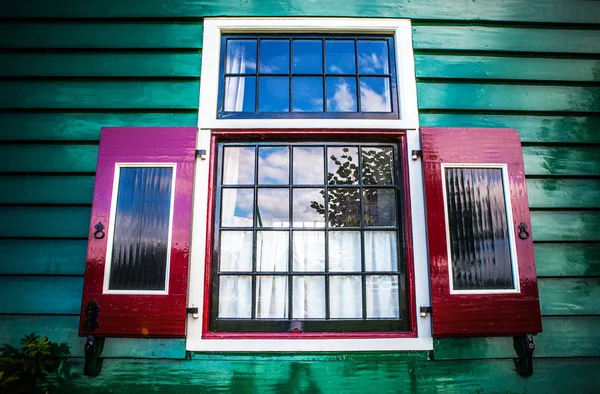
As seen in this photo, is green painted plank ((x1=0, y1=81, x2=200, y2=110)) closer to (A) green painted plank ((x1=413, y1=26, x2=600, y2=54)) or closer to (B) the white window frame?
(B) the white window frame

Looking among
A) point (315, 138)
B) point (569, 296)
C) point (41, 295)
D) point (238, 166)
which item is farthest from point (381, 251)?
point (41, 295)

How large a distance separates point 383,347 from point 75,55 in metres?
2.74

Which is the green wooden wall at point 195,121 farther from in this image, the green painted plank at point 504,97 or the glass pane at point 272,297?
the glass pane at point 272,297

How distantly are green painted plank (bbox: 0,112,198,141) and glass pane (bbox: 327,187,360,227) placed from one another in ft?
3.35

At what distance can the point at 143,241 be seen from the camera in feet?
7.57

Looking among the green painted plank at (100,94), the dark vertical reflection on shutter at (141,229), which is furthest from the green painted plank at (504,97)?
the dark vertical reflection on shutter at (141,229)

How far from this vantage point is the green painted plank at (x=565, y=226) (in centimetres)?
249

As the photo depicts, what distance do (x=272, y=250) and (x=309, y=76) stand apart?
1.22 meters

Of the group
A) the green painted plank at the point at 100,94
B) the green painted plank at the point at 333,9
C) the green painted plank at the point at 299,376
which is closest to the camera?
the green painted plank at the point at 299,376

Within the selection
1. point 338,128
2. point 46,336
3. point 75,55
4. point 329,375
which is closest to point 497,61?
point 338,128

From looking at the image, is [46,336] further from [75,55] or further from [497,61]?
[497,61]

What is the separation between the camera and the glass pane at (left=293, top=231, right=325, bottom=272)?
2.46 meters

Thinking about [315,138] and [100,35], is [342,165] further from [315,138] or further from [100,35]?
[100,35]

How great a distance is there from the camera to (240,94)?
8.86 ft
